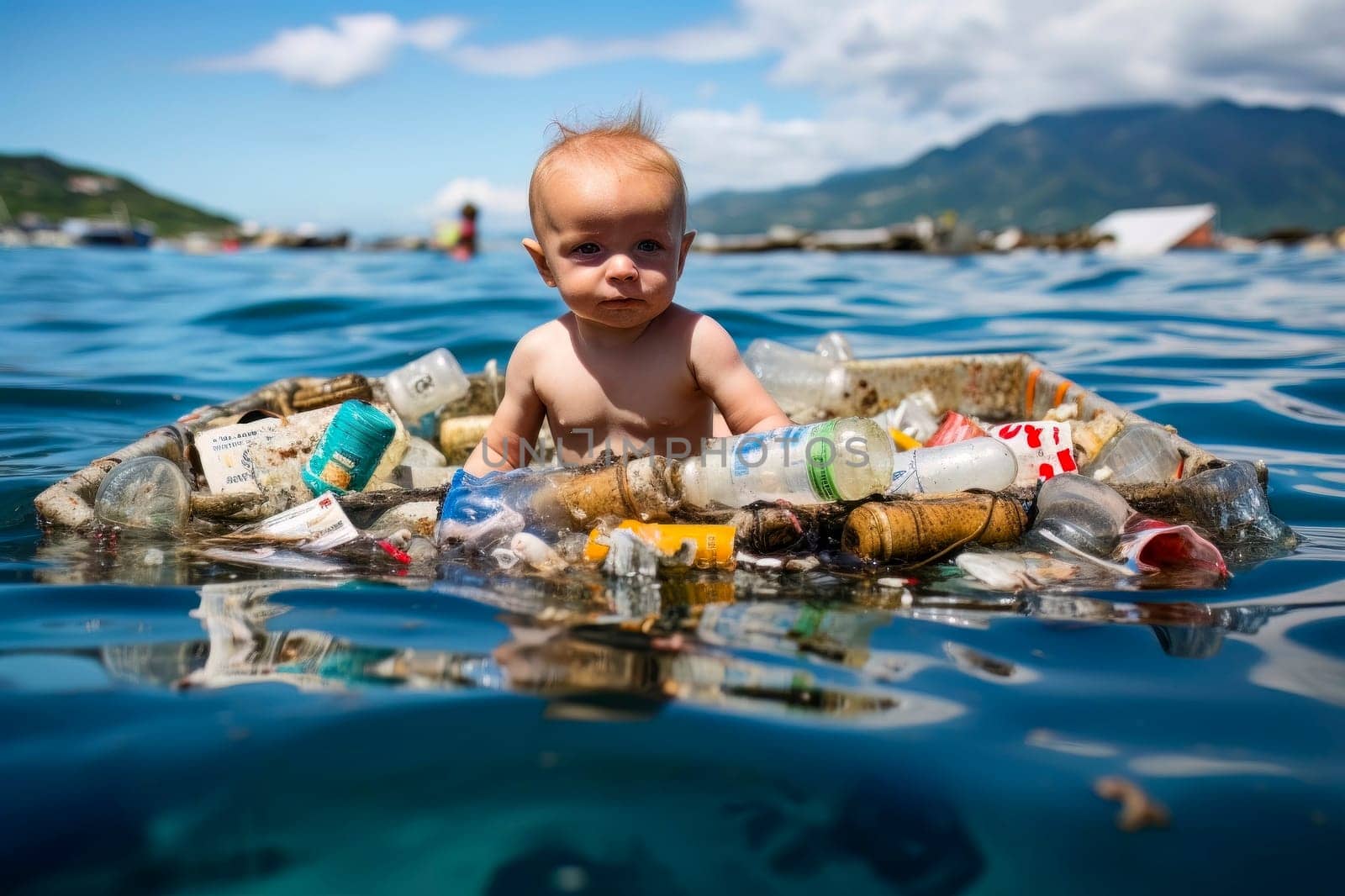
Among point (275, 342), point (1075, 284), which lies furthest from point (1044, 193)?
point (275, 342)

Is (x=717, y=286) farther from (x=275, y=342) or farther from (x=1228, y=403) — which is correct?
(x=1228, y=403)

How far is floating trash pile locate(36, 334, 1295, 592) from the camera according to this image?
2.83 metres

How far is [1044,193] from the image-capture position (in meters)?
151

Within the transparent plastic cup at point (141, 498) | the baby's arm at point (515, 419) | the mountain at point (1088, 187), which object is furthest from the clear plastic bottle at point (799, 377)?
the mountain at point (1088, 187)

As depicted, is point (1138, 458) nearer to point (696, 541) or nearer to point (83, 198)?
point (696, 541)

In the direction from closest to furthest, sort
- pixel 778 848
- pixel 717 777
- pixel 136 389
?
1. pixel 778 848
2. pixel 717 777
3. pixel 136 389

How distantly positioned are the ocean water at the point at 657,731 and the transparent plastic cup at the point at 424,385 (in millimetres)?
1783

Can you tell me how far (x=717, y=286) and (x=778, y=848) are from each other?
48.4 feet

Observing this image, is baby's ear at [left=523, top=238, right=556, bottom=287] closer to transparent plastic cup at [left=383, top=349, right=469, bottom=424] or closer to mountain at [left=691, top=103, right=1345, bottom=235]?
transparent plastic cup at [left=383, top=349, right=469, bottom=424]

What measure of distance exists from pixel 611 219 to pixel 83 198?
100135 mm

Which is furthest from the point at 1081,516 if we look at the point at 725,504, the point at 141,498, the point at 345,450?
the point at 141,498

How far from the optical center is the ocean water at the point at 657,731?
4.99 feet

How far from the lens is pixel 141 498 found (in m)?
3.31

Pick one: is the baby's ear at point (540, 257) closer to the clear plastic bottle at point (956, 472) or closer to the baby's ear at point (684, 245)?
the baby's ear at point (684, 245)
